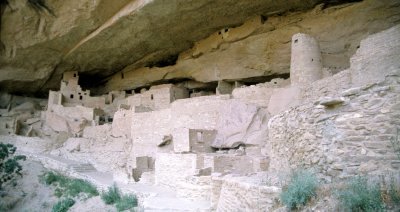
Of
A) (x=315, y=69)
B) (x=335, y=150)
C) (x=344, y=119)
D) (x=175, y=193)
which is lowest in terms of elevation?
(x=175, y=193)

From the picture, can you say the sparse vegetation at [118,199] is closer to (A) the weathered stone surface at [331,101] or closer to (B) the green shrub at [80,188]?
(B) the green shrub at [80,188]

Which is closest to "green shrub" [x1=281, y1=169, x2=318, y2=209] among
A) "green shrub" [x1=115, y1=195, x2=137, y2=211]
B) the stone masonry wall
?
the stone masonry wall

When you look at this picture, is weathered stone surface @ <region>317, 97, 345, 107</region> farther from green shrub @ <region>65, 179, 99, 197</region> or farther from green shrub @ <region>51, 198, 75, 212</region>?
green shrub @ <region>51, 198, 75, 212</region>

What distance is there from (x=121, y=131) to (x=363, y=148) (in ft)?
46.1

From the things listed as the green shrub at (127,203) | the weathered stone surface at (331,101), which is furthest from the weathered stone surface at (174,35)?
the weathered stone surface at (331,101)

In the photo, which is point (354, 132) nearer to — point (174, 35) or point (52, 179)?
point (52, 179)

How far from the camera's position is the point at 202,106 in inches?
565

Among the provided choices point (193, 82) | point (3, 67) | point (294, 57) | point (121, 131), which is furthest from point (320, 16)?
point (3, 67)

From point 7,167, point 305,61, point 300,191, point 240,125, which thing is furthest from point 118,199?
point 300,191

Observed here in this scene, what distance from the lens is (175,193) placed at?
403 inches

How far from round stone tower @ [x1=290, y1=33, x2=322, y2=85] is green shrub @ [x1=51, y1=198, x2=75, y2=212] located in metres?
8.98

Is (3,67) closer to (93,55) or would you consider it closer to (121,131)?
(93,55)

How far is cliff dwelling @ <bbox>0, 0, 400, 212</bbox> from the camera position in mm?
4059

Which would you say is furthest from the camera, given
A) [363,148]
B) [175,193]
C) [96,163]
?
[96,163]
